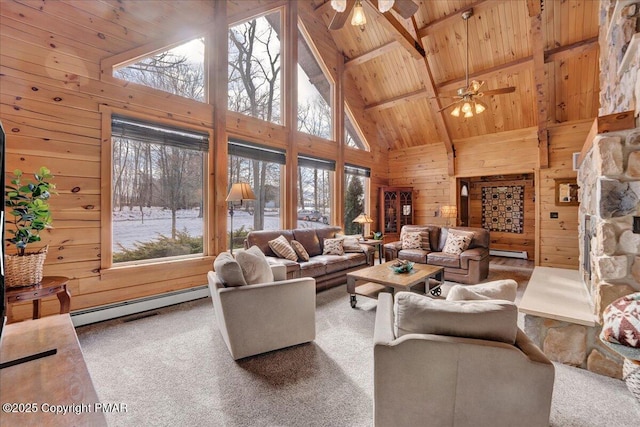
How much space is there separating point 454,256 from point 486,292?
3.29 metres

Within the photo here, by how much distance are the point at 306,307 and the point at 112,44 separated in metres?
3.68

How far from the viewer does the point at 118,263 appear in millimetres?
3293

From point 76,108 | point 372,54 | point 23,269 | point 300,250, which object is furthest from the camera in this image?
point 372,54

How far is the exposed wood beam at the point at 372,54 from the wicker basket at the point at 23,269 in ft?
20.0

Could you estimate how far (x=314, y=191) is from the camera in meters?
5.89

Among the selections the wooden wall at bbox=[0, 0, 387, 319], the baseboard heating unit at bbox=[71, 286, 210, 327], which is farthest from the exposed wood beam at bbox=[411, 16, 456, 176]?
the baseboard heating unit at bbox=[71, 286, 210, 327]

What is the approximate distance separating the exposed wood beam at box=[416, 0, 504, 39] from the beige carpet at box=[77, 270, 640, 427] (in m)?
5.05

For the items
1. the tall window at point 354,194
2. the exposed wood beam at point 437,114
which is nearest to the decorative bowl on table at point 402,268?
the exposed wood beam at point 437,114

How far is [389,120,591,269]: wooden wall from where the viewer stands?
548cm

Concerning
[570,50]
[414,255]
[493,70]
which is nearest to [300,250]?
[414,255]

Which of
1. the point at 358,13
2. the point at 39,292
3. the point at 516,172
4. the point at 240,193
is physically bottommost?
the point at 39,292

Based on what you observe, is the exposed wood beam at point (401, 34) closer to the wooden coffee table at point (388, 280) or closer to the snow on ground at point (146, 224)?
the wooden coffee table at point (388, 280)

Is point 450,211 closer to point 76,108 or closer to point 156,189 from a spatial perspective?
point 156,189

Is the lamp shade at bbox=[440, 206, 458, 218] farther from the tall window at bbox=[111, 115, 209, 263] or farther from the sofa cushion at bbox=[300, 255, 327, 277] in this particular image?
the tall window at bbox=[111, 115, 209, 263]
